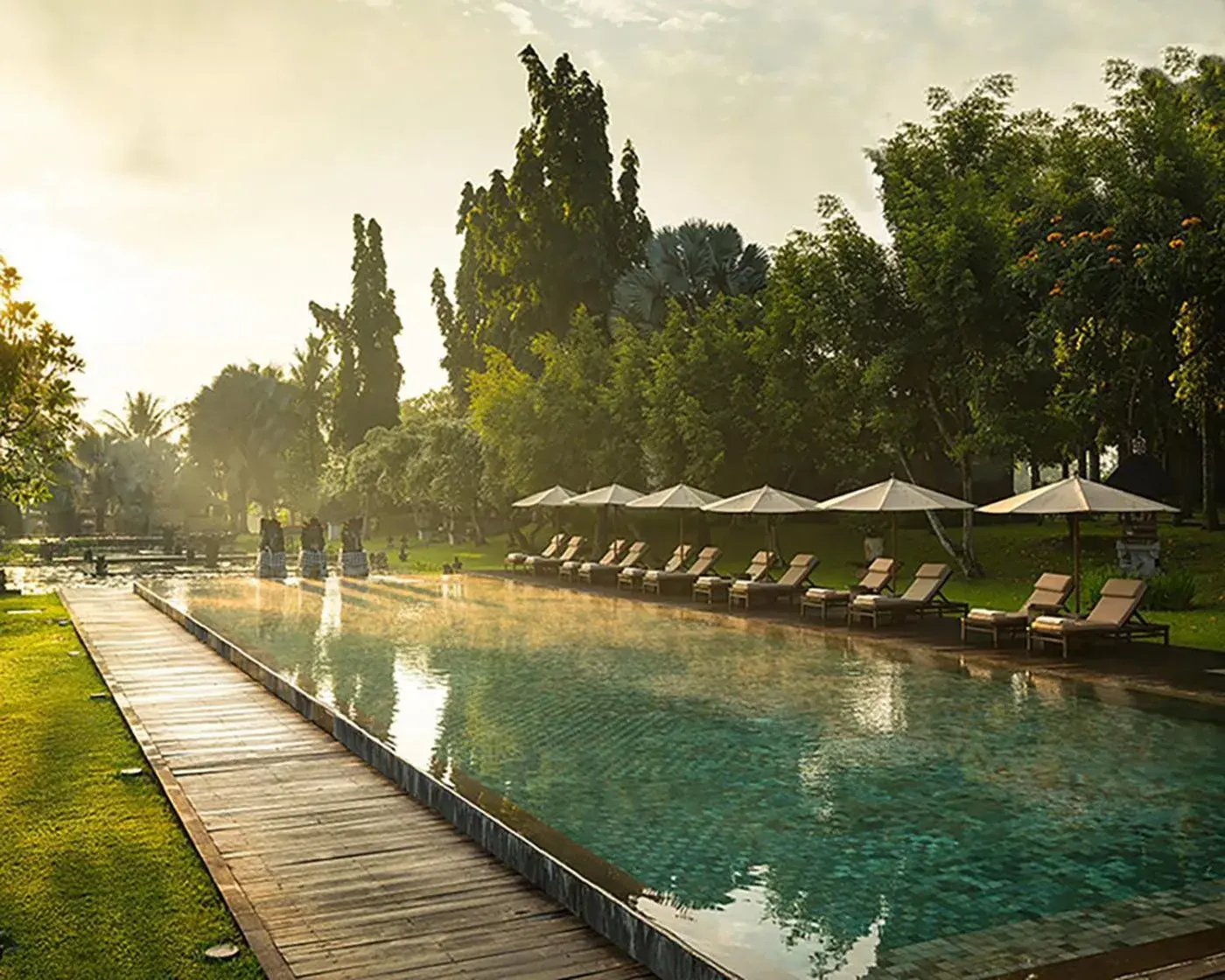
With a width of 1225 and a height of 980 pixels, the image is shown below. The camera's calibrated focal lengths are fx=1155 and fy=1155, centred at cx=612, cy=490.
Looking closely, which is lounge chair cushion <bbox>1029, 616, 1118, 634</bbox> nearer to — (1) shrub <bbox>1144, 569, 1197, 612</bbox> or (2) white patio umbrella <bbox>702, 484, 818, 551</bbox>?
(1) shrub <bbox>1144, 569, 1197, 612</bbox>

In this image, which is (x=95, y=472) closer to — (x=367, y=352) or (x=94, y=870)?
(x=367, y=352)

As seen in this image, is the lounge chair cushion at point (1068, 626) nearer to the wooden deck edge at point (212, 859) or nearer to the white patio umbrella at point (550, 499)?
the wooden deck edge at point (212, 859)

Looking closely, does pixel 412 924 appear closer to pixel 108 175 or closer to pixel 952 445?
pixel 108 175

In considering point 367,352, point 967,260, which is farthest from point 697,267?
point 367,352

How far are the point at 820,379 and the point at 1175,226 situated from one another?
34.9ft

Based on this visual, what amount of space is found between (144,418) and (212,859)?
3285 inches

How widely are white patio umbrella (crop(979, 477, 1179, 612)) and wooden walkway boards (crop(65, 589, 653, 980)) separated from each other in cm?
965

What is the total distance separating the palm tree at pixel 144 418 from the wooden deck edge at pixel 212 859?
7744cm

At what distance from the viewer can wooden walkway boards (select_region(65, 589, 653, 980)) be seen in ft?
15.7

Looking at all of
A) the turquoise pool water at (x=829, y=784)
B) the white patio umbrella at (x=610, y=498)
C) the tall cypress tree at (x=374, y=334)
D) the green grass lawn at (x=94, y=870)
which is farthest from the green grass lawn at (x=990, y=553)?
the tall cypress tree at (x=374, y=334)

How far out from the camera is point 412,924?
204 inches

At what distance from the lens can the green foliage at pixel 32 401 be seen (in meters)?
20.0

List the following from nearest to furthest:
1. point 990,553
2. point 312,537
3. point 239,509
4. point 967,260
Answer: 1. point 967,260
2. point 990,553
3. point 312,537
4. point 239,509

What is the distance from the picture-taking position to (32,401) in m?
21.4
